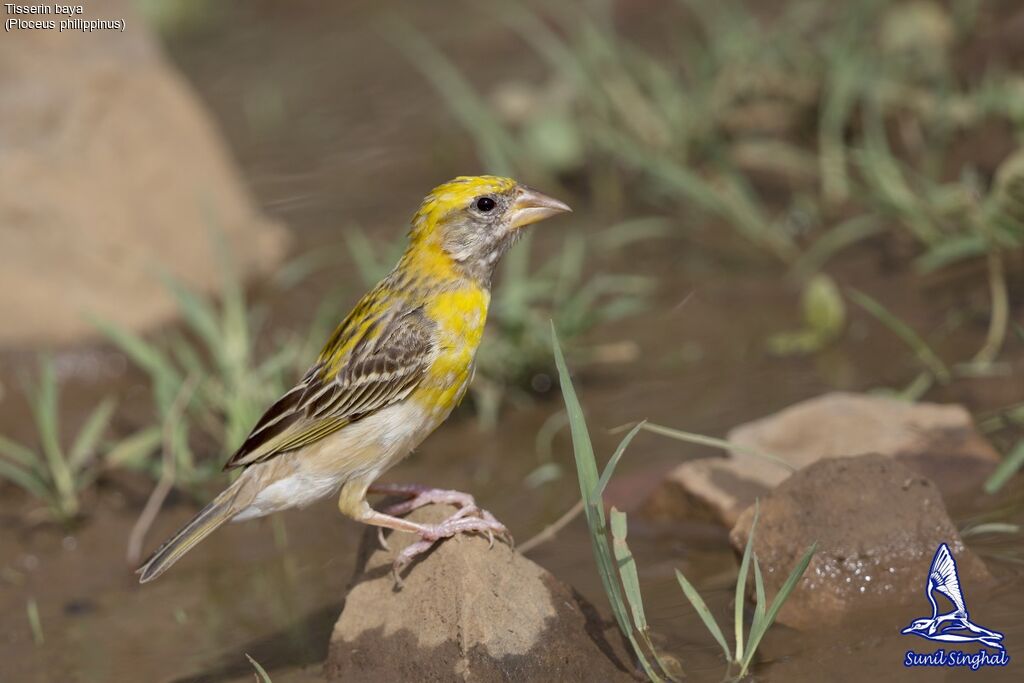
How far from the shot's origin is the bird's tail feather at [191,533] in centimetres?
440

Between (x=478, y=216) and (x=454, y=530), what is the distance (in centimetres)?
102

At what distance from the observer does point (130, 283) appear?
7082 millimetres

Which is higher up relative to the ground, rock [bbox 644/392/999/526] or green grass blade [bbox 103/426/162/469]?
green grass blade [bbox 103/426/162/469]

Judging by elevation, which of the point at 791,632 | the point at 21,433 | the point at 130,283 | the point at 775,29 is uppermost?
the point at 775,29

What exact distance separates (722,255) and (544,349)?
152 centimetres

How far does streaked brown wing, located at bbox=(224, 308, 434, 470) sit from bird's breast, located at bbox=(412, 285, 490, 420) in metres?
0.03

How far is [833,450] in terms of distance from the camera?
512cm

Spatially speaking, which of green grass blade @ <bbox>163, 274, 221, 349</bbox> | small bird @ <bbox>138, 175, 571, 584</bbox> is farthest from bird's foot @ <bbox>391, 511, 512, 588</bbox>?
green grass blade @ <bbox>163, 274, 221, 349</bbox>

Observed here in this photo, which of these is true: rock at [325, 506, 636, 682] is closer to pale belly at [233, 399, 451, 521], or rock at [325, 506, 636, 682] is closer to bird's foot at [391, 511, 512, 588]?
bird's foot at [391, 511, 512, 588]

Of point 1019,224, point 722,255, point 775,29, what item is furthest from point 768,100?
point 1019,224

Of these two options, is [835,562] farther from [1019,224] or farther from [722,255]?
[722,255]

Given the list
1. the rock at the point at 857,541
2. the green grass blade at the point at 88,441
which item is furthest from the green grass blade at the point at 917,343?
the green grass blade at the point at 88,441

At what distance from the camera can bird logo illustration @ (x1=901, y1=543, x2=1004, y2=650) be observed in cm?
401

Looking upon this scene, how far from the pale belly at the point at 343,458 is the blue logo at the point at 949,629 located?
1.53m
